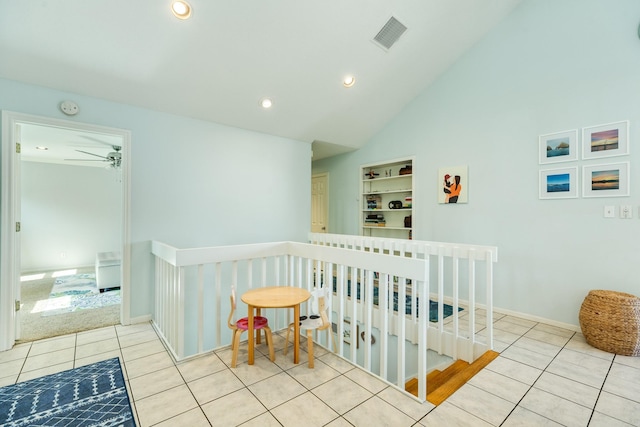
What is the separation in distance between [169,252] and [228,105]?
197 centimetres

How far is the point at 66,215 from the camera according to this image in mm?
6285

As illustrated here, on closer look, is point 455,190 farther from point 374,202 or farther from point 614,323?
point 614,323

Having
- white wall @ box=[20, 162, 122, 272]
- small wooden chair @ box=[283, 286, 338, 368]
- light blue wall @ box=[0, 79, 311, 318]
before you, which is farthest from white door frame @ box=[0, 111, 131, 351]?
white wall @ box=[20, 162, 122, 272]

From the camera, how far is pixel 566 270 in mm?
3049

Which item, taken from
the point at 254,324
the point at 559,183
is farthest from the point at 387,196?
the point at 254,324

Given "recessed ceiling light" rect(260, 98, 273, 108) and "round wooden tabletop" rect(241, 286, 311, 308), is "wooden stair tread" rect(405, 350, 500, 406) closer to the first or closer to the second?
"round wooden tabletop" rect(241, 286, 311, 308)

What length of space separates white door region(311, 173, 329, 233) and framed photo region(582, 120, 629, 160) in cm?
404

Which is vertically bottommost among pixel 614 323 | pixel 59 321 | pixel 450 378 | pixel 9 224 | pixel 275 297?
pixel 450 378

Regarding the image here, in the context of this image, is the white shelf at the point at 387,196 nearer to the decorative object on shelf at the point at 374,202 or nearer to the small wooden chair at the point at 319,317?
the decorative object on shelf at the point at 374,202

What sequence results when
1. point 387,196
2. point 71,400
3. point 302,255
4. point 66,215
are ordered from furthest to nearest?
point 66,215 → point 387,196 → point 302,255 → point 71,400

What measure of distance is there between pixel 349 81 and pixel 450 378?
133 inches

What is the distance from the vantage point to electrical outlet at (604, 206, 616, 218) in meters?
2.77

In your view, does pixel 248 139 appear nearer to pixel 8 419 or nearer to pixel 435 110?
pixel 435 110

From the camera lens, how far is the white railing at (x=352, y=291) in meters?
2.05
